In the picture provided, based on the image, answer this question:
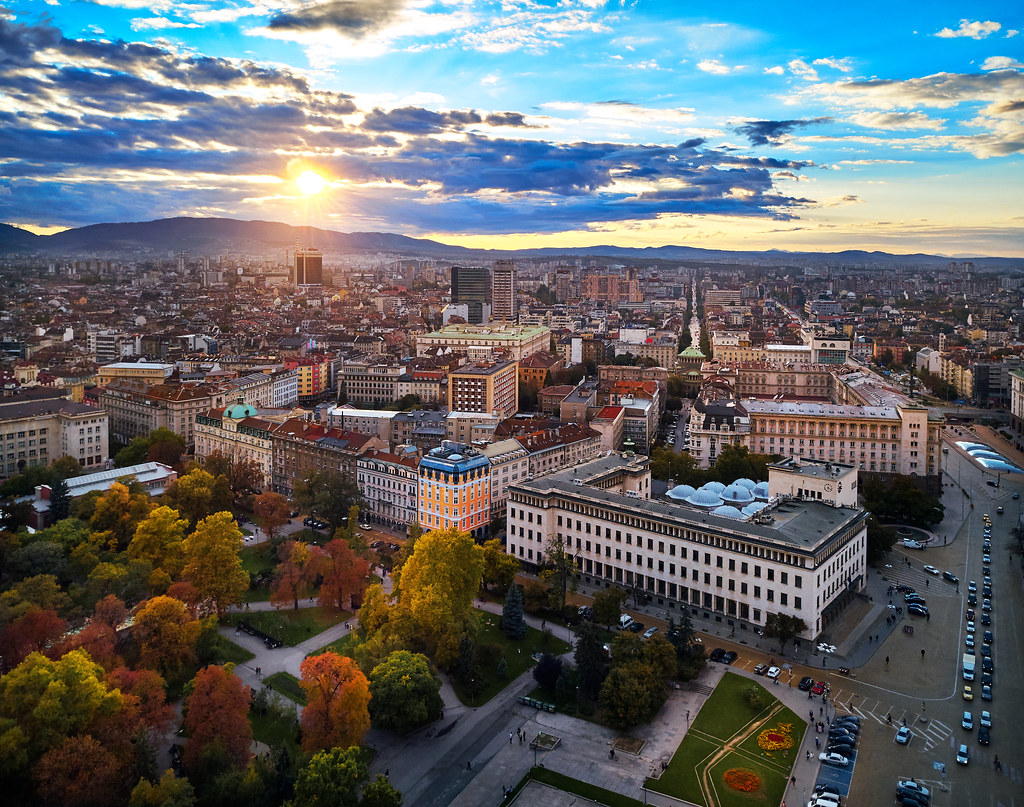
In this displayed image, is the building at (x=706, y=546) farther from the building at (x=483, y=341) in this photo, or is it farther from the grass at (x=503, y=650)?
the building at (x=483, y=341)

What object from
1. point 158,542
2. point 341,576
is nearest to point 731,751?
point 341,576

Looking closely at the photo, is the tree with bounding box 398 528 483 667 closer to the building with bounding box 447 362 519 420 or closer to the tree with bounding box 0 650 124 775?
the tree with bounding box 0 650 124 775

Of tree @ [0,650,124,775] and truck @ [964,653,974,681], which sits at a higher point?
tree @ [0,650,124,775]

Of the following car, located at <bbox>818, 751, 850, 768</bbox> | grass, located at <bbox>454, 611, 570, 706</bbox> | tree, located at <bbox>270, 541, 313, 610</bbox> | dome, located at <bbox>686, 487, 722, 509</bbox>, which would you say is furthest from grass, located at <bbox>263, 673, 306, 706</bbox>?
dome, located at <bbox>686, 487, 722, 509</bbox>

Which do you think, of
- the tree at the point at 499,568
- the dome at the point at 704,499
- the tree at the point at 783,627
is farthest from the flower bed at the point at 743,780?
the dome at the point at 704,499

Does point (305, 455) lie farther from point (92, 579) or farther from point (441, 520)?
point (92, 579)

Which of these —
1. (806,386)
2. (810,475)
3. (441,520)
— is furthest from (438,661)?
(806,386)
